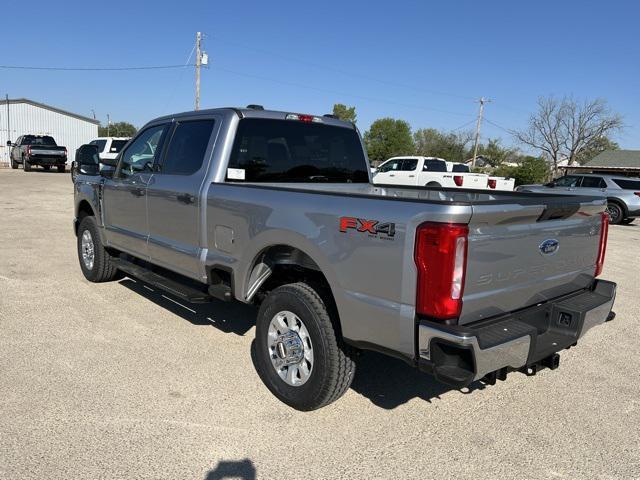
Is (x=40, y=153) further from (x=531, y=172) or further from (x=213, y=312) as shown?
(x=531, y=172)

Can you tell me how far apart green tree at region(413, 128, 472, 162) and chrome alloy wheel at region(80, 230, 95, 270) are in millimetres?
71371

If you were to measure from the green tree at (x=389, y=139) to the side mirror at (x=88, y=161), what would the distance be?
7131 centimetres

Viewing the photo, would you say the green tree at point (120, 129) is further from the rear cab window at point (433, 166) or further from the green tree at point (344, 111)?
the rear cab window at point (433, 166)

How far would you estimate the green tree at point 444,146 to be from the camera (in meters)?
76.4

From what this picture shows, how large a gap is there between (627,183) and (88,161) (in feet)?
56.2

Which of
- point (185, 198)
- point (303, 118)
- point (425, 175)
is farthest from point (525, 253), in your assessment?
point (425, 175)

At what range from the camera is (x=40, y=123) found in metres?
46.4

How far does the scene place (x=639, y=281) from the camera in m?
7.89

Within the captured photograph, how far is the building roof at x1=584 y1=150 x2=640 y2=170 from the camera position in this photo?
4788 centimetres

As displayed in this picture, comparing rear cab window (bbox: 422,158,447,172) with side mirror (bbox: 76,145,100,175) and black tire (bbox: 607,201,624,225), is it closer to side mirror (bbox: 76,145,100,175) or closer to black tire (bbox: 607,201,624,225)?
black tire (bbox: 607,201,624,225)

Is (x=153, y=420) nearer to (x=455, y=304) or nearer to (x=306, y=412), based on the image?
(x=306, y=412)

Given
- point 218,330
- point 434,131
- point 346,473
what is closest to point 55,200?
point 218,330

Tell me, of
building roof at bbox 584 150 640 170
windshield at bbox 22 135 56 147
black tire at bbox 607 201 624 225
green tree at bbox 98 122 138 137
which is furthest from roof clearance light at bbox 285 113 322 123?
green tree at bbox 98 122 138 137

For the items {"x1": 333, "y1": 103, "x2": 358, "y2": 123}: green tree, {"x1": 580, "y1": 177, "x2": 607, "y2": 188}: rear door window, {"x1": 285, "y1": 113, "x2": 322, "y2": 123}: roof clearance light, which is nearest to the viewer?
{"x1": 285, "y1": 113, "x2": 322, "y2": 123}: roof clearance light
